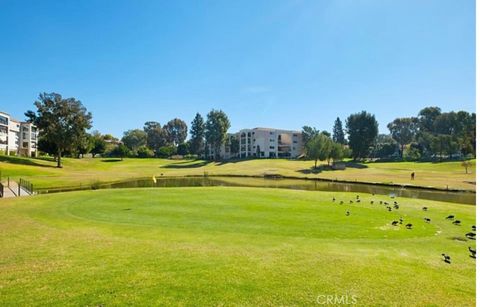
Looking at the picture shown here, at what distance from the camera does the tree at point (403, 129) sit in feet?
419

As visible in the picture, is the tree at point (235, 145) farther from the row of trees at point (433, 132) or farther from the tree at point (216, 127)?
the row of trees at point (433, 132)

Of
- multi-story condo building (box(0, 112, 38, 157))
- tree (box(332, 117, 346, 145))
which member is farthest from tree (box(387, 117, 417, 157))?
multi-story condo building (box(0, 112, 38, 157))

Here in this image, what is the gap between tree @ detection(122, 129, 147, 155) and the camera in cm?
12631

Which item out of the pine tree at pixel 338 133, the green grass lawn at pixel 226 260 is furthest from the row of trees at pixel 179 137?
the green grass lawn at pixel 226 260

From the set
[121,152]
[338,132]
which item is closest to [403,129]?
[338,132]

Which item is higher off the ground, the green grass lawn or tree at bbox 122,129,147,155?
tree at bbox 122,129,147,155

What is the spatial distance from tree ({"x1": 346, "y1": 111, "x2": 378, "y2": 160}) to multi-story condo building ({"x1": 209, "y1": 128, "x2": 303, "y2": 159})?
1002 inches

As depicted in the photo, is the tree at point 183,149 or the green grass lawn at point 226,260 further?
the tree at point 183,149

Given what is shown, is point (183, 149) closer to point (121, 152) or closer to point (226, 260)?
point (121, 152)

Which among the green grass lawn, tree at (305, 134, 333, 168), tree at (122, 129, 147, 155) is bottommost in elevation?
the green grass lawn

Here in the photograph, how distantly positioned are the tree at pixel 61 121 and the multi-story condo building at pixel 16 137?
92.0 ft

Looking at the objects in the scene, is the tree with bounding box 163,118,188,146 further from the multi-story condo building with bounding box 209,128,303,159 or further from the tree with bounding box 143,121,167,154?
the multi-story condo building with bounding box 209,128,303,159

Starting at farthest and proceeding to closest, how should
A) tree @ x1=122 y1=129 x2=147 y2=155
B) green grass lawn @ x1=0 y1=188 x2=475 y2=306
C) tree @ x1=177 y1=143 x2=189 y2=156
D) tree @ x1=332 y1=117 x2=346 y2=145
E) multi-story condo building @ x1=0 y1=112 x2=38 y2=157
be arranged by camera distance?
tree @ x1=332 y1=117 x2=346 y2=145, tree @ x1=122 y1=129 x2=147 y2=155, tree @ x1=177 y1=143 x2=189 y2=156, multi-story condo building @ x1=0 y1=112 x2=38 y2=157, green grass lawn @ x1=0 y1=188 x2=475 y2=306

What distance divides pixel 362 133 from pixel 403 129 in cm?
4482
